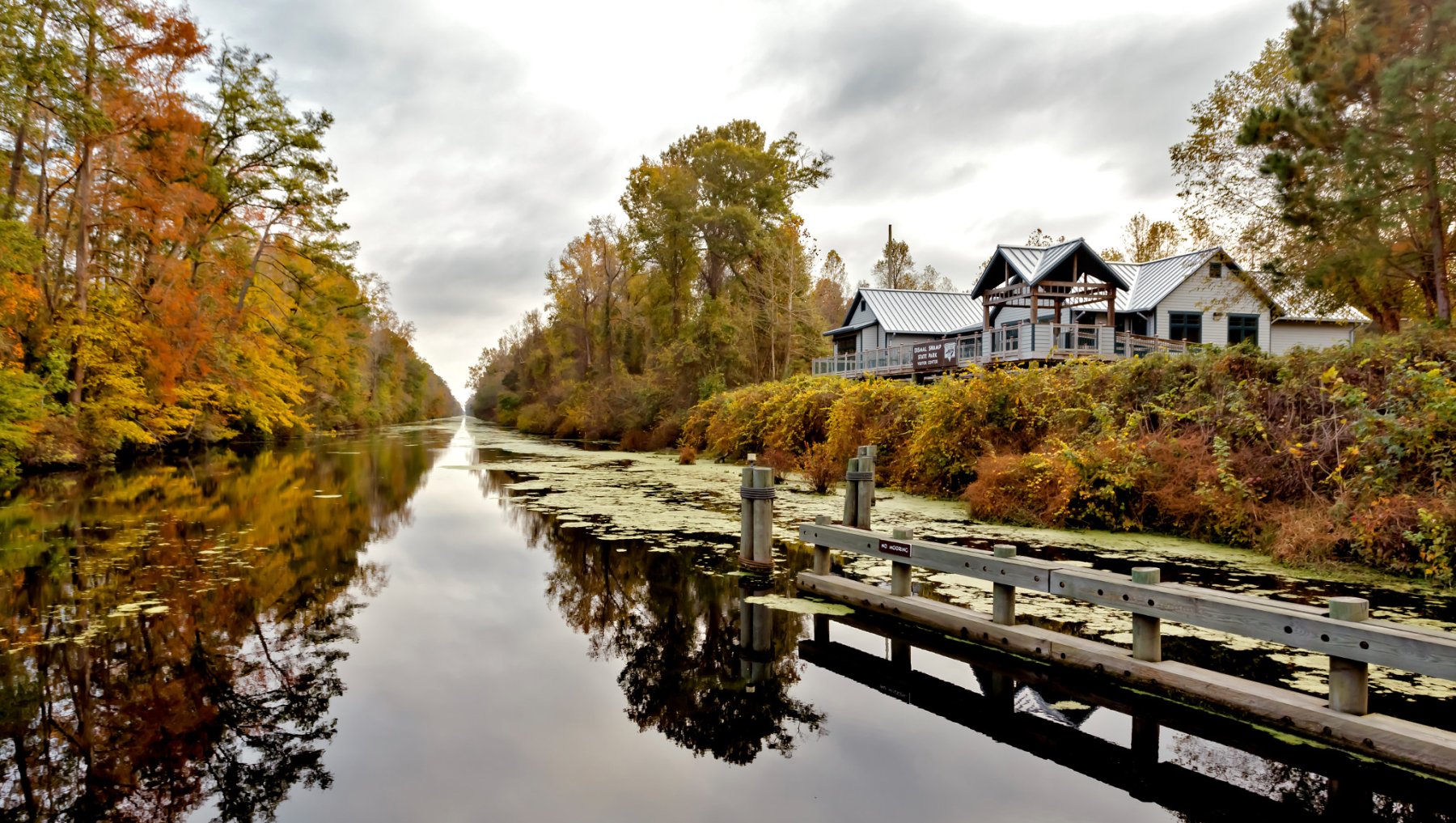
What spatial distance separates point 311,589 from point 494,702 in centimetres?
394

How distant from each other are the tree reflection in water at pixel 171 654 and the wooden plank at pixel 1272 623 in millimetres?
4579

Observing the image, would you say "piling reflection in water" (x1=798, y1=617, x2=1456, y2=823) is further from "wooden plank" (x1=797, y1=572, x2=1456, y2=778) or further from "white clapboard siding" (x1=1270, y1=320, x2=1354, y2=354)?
"white clapboard siding" (x1=1270, y1=320, x2=1354, y2=354)

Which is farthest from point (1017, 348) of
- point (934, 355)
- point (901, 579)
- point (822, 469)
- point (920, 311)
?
point (901, 579)

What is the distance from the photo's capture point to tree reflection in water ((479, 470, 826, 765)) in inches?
186

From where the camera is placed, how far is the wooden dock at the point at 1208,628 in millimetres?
3832

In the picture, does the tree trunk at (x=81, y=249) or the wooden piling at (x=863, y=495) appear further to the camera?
the tree trunk at (x=81, y=249)

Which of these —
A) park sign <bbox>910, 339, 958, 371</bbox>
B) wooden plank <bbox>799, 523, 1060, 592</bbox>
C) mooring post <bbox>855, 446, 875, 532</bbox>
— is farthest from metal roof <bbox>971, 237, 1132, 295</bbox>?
wooden plank <bbox>799, 523, 1060, 592</bbox>

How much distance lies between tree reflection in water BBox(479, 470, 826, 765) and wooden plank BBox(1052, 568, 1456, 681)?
6.34 feet

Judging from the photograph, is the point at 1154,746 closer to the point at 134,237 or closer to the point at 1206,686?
the point at 1206,686

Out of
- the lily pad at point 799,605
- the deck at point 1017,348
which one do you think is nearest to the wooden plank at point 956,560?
the lily pad at point 799,605

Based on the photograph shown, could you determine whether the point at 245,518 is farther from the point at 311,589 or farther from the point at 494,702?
the point at 494,702

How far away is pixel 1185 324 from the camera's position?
3170 centimetres

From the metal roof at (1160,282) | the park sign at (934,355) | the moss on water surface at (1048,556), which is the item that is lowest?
the moss on water surface at (1048,556)

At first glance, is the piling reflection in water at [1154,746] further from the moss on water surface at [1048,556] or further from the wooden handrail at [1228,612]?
the moss on water surface at [1048,556]
